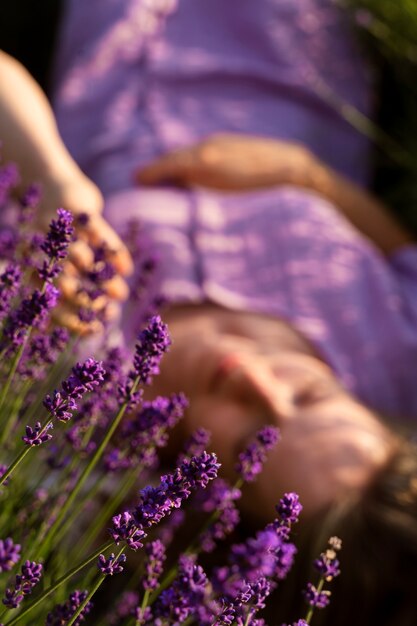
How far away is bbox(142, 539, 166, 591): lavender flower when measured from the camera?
60 centimetres

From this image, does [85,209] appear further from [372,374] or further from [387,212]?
[387,212]

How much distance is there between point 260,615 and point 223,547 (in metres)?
0.14

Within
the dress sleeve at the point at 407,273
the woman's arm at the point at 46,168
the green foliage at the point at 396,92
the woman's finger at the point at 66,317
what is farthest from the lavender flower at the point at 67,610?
the green foliage at the point at 396,92

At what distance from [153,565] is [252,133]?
1.94 meters

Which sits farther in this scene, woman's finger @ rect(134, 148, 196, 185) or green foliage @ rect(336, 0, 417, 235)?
green foliage @ rect(336, 0, 417, 235)

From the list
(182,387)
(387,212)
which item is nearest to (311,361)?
(182,387)


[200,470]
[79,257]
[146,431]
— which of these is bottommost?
[79,257]

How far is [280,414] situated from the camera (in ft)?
4.91

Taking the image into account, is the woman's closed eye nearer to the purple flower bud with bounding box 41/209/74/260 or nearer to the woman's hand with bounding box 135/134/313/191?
the woman's hand with bounding box 135/134/313/191

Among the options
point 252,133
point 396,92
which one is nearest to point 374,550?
point 252,133

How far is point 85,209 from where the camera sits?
4.18 feet

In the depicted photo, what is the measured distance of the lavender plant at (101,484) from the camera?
44cm

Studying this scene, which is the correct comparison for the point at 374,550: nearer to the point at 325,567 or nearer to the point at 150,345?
the point at 325,567

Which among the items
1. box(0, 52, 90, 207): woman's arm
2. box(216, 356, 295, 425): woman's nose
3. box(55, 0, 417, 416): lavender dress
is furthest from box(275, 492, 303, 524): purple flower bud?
box(55, 0, 417, 416): lavender dress
